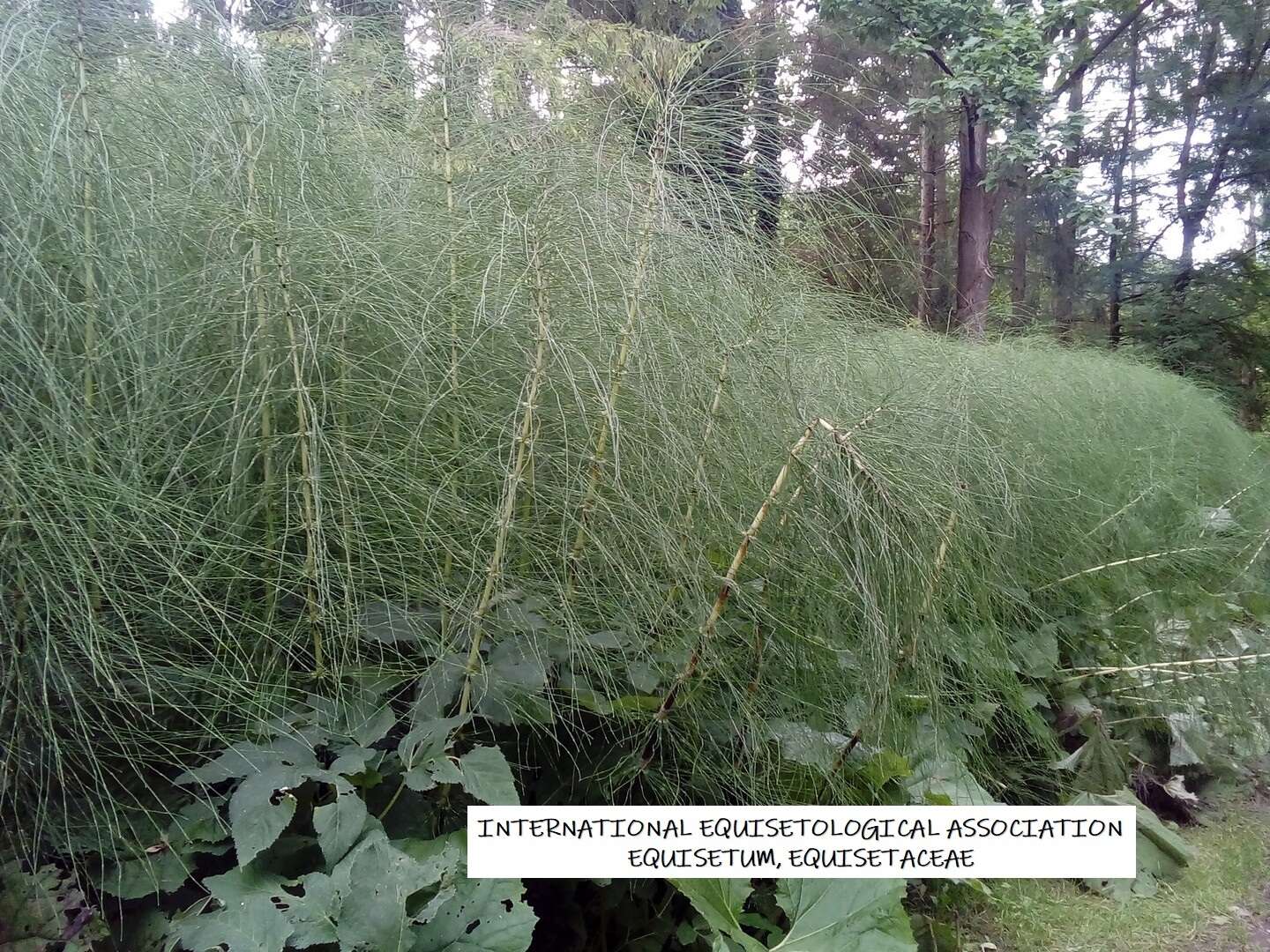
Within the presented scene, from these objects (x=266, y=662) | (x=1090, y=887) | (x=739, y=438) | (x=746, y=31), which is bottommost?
(x=1090, y=887)

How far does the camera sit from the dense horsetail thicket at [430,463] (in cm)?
131

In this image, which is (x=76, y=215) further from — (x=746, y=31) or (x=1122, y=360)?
(x=1122, y=360)

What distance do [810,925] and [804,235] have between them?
1.54 meters

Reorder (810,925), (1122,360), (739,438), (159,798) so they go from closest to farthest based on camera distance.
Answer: (159,798) < (810,925) < (739,438) < (1122,360)

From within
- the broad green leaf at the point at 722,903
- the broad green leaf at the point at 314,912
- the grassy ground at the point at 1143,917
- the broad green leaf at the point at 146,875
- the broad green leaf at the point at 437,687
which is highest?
the broad green leaf at the point at 437,687

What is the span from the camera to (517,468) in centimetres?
133

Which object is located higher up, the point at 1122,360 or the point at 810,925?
the point at 1122,360

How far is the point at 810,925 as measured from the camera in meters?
1.39

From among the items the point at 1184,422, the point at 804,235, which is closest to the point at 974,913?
the point at 804,235

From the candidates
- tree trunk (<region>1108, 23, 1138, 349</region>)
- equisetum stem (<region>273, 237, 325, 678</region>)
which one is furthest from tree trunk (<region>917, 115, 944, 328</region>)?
equisetum stem (<region>273, 237, 325, 678</region>)

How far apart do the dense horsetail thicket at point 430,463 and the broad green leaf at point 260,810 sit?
0.12 m

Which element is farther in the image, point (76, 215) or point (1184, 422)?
point (1184, 422)

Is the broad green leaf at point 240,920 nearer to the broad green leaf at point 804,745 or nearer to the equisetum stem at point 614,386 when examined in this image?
the equisetum stem at point 614,386

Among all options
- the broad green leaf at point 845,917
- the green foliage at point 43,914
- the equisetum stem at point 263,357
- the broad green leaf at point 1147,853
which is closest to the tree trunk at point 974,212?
the broad green leaf at point 1147,853
